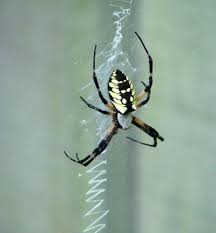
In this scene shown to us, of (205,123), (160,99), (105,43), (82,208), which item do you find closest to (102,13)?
(105,43)

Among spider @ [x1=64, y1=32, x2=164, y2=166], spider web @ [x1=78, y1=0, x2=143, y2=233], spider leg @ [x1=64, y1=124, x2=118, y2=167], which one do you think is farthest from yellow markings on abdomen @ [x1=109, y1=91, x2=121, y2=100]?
spider leg @ [x1=64, y1=124, x2=118, y2=167]

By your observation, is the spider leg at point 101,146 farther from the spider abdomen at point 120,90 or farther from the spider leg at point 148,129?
the spider abdomen at point 120,90

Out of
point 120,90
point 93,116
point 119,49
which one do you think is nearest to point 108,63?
point 119,49

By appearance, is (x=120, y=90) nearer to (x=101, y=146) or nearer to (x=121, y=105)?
(x=121, y=105)

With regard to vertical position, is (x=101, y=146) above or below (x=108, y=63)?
below

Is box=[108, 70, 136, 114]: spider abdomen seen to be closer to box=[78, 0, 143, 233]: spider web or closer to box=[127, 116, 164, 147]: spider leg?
box=[78, 0, 143, 233]: spider web

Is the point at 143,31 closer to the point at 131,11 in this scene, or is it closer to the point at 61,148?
the point at 131,11
